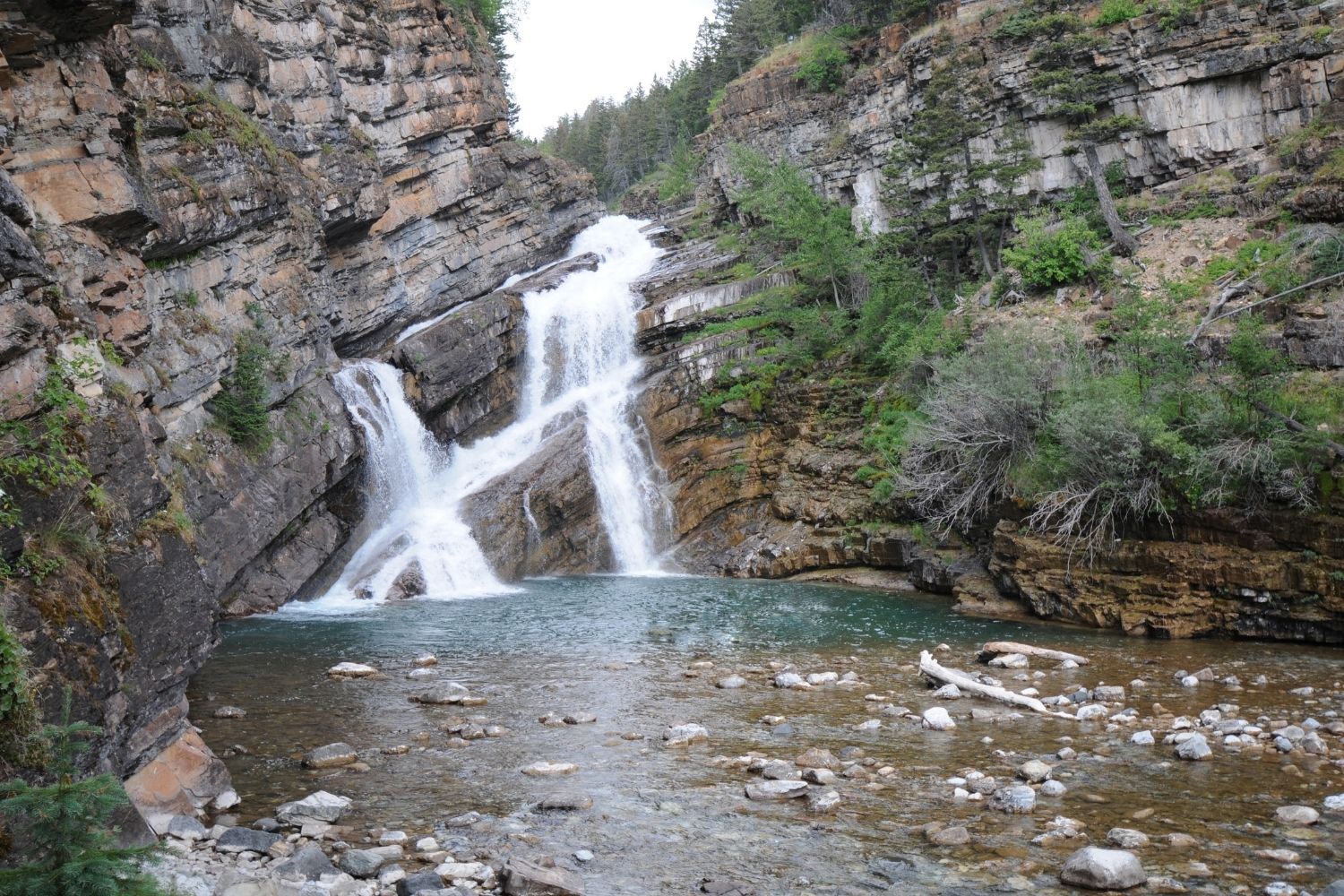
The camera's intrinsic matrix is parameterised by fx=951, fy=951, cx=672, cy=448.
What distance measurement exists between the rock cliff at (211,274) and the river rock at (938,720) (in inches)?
336

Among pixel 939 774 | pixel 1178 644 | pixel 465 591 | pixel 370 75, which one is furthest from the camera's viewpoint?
pixel 370 75

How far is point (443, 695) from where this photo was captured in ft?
47.0

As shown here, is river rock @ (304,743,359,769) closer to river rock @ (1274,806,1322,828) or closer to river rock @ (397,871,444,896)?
river rock @ (397,871,444,896)

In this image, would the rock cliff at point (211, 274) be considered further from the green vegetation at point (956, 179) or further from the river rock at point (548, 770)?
the green vegetation at point (956, 179)

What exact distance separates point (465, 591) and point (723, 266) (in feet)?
64.9

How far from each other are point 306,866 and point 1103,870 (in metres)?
6.50

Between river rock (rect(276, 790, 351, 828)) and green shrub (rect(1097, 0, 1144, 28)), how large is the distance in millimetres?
32449

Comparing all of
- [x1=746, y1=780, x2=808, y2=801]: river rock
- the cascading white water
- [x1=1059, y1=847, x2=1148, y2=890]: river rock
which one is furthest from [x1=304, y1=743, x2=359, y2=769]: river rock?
the cascading white water

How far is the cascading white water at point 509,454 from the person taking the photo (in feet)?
90.1

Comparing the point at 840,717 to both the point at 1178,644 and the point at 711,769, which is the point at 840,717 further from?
the point at 1178,644

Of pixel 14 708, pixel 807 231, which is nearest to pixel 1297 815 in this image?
pixel 14 708

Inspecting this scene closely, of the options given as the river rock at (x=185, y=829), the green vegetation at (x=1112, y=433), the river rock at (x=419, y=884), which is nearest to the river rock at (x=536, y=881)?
the river rock at (x=419, y=884)

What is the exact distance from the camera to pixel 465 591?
26.6 meters

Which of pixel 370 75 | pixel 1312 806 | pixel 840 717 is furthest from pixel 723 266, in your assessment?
pixel 1312 806
